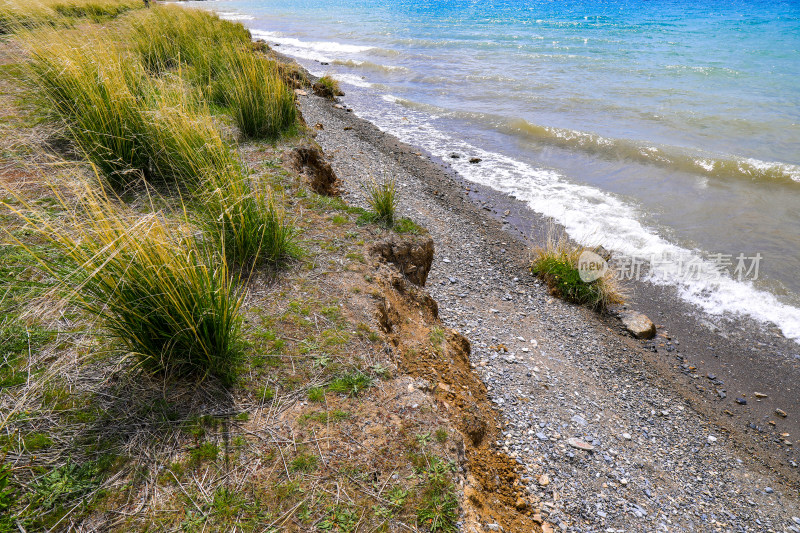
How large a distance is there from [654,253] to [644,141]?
6.59 metres

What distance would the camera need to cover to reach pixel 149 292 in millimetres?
2566

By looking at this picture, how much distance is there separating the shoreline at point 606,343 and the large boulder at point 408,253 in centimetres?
88

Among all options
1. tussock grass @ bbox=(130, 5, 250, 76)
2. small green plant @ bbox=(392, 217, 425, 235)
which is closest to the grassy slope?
small green plant @ bbox=(392, 217, 425, 235)

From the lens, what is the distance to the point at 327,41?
3133cm

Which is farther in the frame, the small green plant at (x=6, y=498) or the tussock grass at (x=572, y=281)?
the tussock grass at (x=572, y=281)

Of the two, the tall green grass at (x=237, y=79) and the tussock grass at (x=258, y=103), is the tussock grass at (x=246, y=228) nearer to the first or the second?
the tall green grass at (x=237, y=79)

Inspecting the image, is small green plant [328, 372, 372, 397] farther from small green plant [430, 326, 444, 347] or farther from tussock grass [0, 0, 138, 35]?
tussock grass [0, 0, 138, 35]

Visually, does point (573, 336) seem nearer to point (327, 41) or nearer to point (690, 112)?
point (690, 112)

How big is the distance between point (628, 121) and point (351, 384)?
15.6m

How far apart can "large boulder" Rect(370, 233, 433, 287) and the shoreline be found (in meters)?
0.88

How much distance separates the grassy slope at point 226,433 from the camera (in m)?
2.21

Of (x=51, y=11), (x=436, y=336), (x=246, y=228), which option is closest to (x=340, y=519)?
(x=436, y=336)

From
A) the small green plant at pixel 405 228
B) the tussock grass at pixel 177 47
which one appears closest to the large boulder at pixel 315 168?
the small green plant at pixel 405 228

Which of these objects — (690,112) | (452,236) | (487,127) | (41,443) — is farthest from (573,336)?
(690,112)
